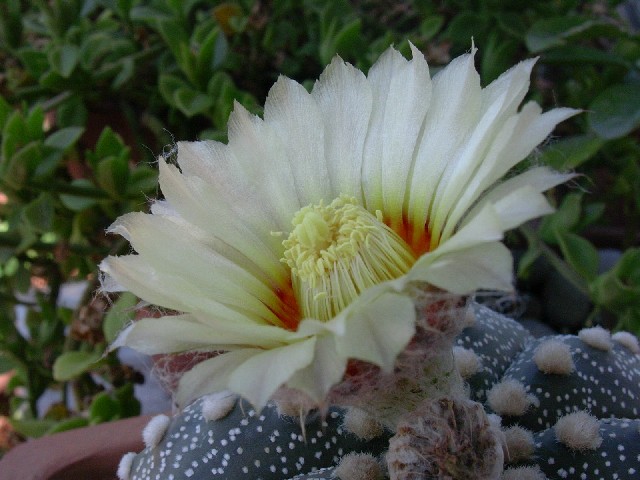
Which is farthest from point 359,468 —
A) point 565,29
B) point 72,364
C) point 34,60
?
point 34,60

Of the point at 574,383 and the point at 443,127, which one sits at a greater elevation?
the point at 443,127

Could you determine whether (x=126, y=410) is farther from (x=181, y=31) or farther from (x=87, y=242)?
(x=181, y=31)

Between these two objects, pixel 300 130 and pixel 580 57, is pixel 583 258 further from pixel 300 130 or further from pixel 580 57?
pixel 300 130

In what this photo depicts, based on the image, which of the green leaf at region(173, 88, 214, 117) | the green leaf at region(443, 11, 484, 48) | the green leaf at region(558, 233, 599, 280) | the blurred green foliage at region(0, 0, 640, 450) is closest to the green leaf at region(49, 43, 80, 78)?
the blurred green foliage at region(0, 0, 640, 450)

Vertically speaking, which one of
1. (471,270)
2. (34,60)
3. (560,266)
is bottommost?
(560,266)

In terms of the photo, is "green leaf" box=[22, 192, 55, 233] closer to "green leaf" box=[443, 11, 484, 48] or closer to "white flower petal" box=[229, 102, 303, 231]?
"white flower petal" box=[229, 102, 303, 231]

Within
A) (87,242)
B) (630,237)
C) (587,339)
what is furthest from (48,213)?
(630,237)
